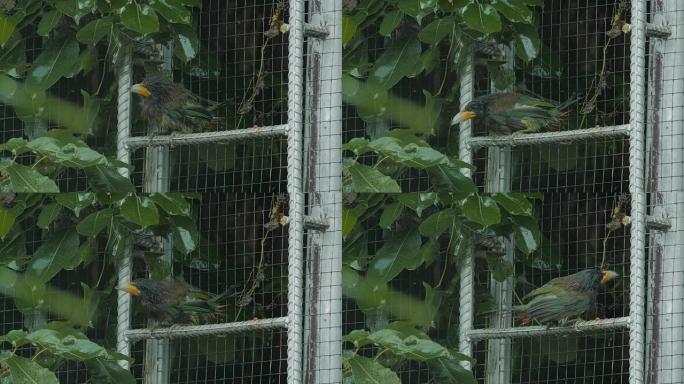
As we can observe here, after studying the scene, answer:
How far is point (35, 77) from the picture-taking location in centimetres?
436

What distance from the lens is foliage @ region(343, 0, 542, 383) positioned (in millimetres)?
4285

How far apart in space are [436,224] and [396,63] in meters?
0.47

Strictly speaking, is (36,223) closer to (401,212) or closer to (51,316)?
(51,316)

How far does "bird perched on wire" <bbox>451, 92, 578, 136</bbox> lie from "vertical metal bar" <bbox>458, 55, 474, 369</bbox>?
38mm

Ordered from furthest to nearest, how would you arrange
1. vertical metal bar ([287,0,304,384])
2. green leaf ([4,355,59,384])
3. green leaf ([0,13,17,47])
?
green leaf ([0,13,17,47]) < green leaf ([4,355,59,384]) < vertical metal bar ([287,0,304,384])

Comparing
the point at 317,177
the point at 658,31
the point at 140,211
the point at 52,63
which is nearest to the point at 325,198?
the point at 317,177

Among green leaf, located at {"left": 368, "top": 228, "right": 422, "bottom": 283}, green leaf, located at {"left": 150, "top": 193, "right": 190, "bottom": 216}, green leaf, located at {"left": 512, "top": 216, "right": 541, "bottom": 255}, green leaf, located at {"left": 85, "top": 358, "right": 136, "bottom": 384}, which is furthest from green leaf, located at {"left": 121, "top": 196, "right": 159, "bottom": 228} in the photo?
green leaf, located at {"left": 512, "top": 216, "right": 541, "bottom": 255}

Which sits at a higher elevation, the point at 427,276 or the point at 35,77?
the point at 35,77

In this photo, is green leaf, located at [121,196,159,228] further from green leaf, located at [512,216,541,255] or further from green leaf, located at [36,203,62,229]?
green leaf, located at [512,216,541,255]

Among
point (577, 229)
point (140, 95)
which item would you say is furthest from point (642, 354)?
point (140, 95)

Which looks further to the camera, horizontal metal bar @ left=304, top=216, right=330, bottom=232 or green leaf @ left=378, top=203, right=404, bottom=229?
green leaf @ left=378, top=203, right=404, bottom=229

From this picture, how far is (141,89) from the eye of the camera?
4289 millimetres

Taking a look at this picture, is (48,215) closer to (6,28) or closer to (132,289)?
(132,289)

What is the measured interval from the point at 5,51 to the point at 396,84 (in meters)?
1.13
